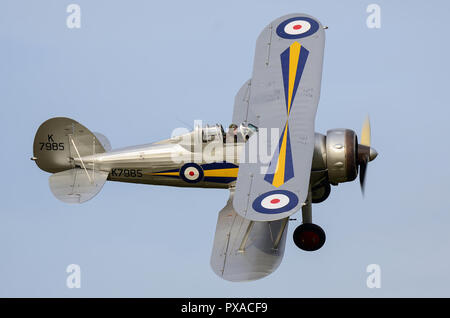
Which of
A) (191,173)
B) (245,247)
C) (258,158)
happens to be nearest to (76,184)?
(191,173)

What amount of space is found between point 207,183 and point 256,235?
1344 millimetres

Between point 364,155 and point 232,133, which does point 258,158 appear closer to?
point 232,133

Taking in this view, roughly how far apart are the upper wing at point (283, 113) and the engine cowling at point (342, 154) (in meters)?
0.83

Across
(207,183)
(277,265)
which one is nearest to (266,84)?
(207,183)

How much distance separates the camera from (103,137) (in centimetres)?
1645

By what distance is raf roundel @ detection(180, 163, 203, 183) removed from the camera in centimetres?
1526

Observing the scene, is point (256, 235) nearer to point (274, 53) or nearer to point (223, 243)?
point (223, 243)

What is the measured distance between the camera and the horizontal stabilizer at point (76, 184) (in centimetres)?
1495

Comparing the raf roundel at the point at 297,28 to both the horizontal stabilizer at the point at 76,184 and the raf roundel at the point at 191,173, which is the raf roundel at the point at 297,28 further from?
the horizontal stabilizer at the point at 76,184

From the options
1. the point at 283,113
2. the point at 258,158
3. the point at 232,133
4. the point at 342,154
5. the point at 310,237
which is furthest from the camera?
the point at 232,133

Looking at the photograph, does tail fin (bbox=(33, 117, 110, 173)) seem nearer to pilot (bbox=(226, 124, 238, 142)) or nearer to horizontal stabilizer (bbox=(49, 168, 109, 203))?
horizontal stabilizer (bbox=(49, 168, 109, 203))

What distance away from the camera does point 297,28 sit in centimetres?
1628

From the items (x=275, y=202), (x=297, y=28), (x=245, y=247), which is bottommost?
(x=245, y=247)

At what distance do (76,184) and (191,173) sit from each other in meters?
2.09
